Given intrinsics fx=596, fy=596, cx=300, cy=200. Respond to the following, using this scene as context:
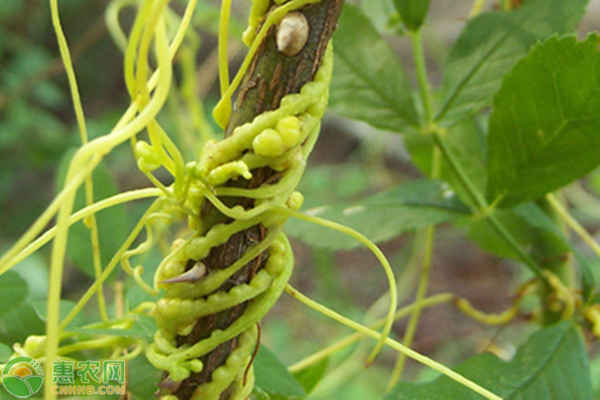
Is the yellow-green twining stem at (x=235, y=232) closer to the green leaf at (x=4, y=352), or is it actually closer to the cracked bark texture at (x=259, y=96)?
the cracked bark texture at (x=259, y=96)

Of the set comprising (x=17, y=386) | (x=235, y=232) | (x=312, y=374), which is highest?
(x=235, y=232)

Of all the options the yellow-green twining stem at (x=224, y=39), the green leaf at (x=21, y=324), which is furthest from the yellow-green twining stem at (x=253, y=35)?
the green leaf at (x=21, y=324)

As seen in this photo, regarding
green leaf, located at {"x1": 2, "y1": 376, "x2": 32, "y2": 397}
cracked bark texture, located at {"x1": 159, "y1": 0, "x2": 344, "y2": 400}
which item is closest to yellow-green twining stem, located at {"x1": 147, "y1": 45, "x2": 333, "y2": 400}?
cracked bark texture, located at {"x1": 159, "y1": 0, "x2": 344, "y2": 400}

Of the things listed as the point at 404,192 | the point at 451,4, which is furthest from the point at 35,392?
the point at 451,4

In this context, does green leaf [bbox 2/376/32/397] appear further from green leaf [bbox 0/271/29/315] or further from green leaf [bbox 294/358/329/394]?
green leaf [bbox 294/358/329/394]

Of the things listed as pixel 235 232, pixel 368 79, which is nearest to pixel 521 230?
pixel 368 79

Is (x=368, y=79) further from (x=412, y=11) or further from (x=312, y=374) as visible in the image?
(x=312, y=374)
